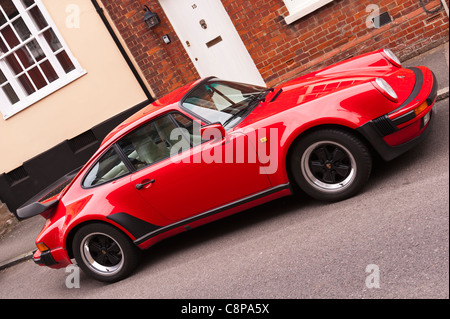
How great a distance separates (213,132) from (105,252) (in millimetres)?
1977

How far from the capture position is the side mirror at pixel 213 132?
491cm

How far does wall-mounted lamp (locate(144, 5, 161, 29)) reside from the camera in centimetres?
1016

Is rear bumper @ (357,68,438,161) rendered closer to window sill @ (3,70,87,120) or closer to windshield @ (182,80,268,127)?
windshield @ (182,80,268,127)

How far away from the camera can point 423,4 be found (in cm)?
871

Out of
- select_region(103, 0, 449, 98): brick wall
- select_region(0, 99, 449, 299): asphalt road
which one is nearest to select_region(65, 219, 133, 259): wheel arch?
select_region(0, 99, 449, 299): asphalt road

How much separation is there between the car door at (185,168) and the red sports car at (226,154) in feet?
0.04

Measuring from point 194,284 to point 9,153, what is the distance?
7.96 meters

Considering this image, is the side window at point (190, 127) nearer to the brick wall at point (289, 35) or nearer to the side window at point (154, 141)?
the side window at point (154, 141)

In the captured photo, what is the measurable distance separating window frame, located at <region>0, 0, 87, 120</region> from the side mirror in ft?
21.9

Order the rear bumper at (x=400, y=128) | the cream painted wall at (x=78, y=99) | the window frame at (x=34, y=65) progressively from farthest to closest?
the window frame at (x=34, y=65)
the cream painted wall at (x=78, y=99)
the rear bumper at (x=400, y=128)

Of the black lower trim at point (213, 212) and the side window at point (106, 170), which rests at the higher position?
the side window at point (106, 170)

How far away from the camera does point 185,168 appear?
5203 millimetres

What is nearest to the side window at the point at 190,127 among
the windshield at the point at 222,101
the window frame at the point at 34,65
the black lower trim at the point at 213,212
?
the windshield at the point at 222,101

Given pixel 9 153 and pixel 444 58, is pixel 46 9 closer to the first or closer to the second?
pixel 9 153
